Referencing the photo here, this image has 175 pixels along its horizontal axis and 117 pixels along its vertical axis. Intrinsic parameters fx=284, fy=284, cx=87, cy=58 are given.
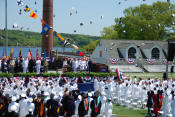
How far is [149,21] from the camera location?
6638 centimetres

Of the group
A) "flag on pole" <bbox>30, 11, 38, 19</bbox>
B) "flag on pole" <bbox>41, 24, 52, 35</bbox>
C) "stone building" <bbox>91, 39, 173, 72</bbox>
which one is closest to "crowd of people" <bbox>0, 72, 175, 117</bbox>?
"flag on pole" <bbox>30, 11, 38, 19</bbox>

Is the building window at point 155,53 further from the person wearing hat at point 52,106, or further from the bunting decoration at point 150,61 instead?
the person wearing hat at point 52,106

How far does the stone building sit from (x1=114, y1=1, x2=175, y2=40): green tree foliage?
14905 mm

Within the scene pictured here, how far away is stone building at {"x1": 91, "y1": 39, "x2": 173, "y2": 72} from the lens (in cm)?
4353

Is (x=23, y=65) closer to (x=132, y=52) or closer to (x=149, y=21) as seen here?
(x=132, y=52)

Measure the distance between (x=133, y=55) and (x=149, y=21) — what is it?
71.0 ft

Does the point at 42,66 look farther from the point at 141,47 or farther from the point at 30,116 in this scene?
the point at 141,47

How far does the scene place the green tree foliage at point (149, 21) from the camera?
66938 mm

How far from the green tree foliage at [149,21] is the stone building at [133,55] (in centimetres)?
1491

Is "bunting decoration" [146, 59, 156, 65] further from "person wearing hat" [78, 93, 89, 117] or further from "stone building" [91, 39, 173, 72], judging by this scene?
"person wearing hat" [78, 93, 89, 117]

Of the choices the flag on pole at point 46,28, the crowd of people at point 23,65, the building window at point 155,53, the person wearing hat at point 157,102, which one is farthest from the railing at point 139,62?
the person wearing hat at point 157,102

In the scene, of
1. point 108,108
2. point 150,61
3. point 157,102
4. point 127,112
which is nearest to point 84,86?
point 127,112

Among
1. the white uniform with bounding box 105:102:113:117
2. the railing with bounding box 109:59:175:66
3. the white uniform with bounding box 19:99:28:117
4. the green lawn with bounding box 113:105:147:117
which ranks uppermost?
the railing with bounding box 109:59:175:66

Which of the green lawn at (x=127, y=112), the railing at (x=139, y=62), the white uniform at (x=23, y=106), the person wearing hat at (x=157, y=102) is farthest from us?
the railing at (x=139, y=62)
